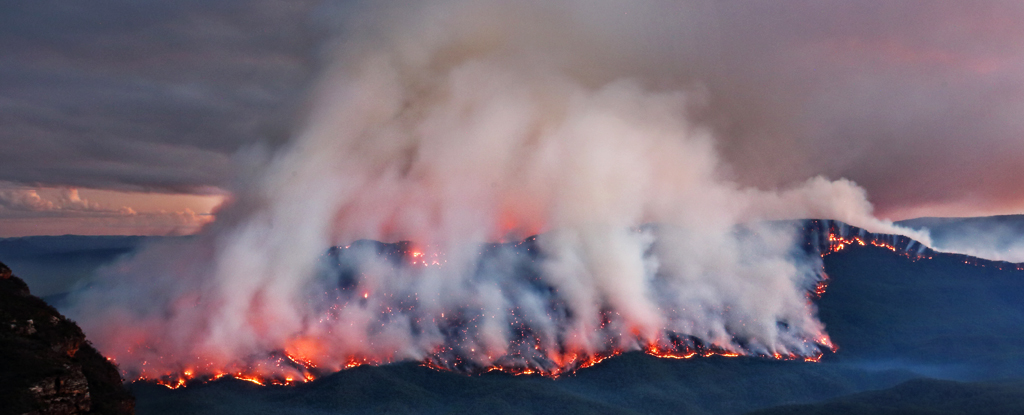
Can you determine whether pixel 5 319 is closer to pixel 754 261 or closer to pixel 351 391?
pixel 351 391

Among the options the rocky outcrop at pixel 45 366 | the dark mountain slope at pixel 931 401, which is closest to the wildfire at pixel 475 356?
the rocky outcrop at pixel 45 366

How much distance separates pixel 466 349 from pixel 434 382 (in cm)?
1557

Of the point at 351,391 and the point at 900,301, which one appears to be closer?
the point at 351,391

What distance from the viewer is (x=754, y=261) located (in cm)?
18062

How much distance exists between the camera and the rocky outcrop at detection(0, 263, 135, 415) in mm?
47562

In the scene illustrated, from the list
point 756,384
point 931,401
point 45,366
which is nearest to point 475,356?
point 756,384

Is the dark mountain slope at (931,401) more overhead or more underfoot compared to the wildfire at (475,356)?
more underfoot

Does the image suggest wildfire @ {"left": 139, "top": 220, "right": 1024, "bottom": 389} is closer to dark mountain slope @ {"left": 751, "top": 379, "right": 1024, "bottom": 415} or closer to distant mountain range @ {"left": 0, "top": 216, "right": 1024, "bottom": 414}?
distant mountain range @ {"left": 0, "top": 216, "right": 1024, "bottom": 414}

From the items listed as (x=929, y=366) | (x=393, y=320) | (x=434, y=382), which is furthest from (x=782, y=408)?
(x=393, y=320)

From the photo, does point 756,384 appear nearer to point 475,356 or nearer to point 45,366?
A: point 475,356

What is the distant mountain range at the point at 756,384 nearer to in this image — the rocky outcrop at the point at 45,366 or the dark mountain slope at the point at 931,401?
the dark mountain slope at the point at 931,401

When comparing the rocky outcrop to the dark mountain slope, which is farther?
the dark mountain slope

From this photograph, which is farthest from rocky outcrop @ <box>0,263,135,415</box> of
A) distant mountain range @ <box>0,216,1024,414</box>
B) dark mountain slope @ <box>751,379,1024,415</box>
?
dark mountain slope @ <box>751,379,1024,415</box>

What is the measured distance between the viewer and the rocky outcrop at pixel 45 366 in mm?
47562
